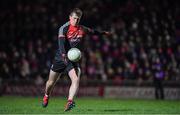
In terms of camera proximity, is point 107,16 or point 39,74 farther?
point 107,16

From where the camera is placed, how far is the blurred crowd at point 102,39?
987 inches

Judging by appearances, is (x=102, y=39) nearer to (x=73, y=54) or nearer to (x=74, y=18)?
(x=74, y=18)

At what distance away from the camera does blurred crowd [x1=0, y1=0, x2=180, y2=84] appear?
82.3ft

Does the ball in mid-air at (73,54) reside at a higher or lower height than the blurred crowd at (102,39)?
lower

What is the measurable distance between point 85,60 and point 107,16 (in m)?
3.88

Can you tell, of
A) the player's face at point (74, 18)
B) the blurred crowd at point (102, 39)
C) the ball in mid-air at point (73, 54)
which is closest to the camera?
the ball in mid-air at point (73, 54)

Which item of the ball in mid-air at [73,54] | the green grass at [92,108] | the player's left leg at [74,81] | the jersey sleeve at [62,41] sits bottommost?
the green grass at [92,108]

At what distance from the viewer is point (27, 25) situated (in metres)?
27.6

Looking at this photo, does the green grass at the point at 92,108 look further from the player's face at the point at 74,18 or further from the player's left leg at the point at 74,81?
the player's face at the point at 74,18

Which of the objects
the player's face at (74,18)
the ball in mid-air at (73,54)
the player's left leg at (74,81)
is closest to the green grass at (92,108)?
the player's left leg at (74,81)

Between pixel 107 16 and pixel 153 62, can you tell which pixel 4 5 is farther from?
pixel 153 62

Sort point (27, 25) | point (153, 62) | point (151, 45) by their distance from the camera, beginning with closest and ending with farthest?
point (153, 62) → point (151, 45) → point (27, 25)

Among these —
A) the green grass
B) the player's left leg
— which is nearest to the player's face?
the player's left leg

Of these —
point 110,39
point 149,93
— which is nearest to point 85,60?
point 110,39
